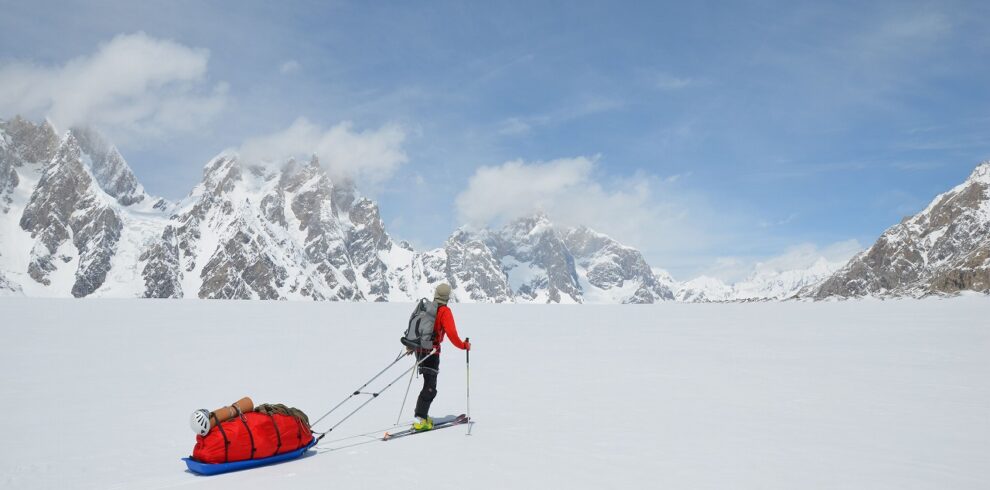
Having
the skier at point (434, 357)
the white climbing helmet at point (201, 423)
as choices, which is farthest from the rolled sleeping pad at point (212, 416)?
the skier at point (434, 357)

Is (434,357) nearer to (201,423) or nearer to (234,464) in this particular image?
(234,464)

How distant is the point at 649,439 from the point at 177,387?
10.4 meters

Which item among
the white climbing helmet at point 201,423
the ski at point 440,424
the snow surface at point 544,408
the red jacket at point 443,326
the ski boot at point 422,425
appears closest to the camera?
the snow surface at point 544,408

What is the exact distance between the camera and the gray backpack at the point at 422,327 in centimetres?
1073

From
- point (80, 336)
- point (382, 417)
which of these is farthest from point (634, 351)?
point (80, 336)

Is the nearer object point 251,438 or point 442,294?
point 251,438

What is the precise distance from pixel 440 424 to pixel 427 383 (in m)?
0.73

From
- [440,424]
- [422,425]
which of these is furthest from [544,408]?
[422,425]

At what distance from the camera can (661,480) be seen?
7.18 meters

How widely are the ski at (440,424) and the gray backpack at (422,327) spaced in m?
1.32

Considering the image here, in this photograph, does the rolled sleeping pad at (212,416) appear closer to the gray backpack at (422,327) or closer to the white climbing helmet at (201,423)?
the white climbing helmet at (201,423)

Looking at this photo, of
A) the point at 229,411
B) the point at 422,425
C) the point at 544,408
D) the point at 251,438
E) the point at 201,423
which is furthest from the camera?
the point at 544,408

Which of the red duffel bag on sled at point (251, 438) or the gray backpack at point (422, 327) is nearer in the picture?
the red duffel bag on sled at point (251, 438)

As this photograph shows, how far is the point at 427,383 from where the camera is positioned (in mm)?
10703
